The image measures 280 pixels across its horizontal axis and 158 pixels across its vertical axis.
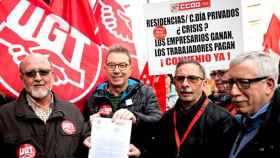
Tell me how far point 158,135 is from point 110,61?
78cm

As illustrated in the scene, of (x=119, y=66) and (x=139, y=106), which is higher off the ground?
(x=119, y=66)

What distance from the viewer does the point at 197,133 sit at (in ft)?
12.7

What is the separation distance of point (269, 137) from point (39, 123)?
1840 mm

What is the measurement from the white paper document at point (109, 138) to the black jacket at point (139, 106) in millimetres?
354

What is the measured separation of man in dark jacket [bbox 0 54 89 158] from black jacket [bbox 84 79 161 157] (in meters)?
0.32

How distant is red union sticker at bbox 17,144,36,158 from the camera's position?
3723 mm

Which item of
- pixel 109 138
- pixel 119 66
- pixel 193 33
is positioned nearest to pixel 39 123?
pixel 109 138

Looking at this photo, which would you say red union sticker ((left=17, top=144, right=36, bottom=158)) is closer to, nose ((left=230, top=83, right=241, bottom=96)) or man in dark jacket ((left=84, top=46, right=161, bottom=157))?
man in dark jacket ((left=84, top=46, right=161, bottom=157))

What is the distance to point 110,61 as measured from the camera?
14.4 feet

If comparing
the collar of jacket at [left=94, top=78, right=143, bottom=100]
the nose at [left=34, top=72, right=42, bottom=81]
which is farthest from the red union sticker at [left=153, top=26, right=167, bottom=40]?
the nose at [left=34, top=72, right=42, bottom=81]

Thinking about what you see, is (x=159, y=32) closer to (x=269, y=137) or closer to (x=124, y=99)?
(x=124, y=99)

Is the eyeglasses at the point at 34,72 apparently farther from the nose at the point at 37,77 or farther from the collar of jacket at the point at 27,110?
the collar of jacket at the point at 27,110

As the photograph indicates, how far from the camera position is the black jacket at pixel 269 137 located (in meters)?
2.68

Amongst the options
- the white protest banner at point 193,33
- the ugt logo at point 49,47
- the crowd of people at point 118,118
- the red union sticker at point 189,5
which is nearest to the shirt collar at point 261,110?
the crowd of people at point 118,118
